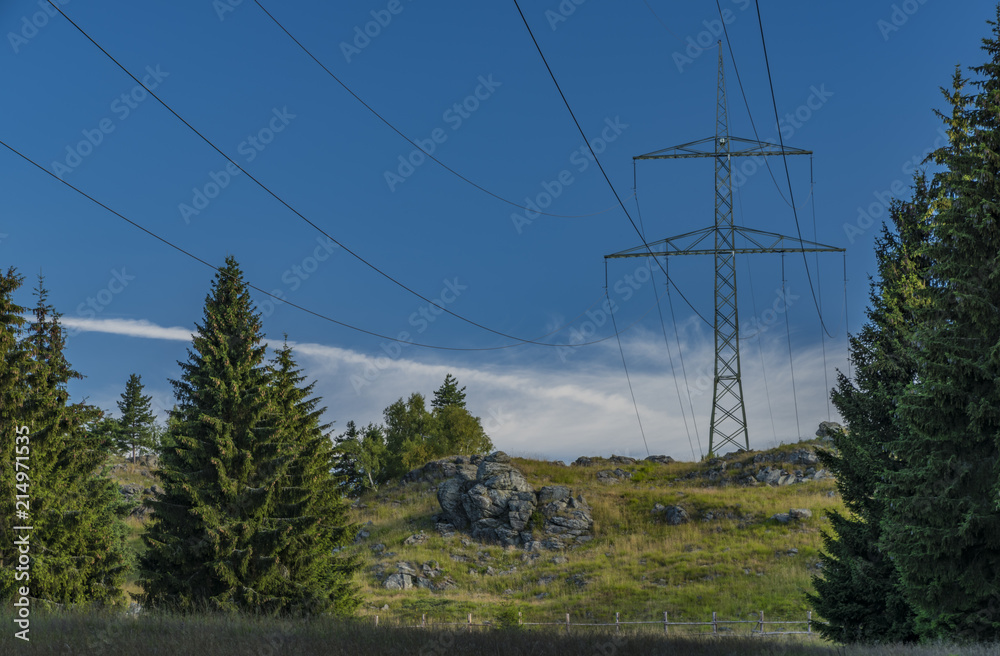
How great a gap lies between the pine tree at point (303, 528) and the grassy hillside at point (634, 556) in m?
1.84

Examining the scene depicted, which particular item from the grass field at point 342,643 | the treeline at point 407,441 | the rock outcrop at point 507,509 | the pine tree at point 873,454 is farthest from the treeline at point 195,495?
the treeline at point 407,441

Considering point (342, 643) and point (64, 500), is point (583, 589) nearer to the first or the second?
point (64, 500)

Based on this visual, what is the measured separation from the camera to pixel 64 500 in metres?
24.3

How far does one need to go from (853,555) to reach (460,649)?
12.9m

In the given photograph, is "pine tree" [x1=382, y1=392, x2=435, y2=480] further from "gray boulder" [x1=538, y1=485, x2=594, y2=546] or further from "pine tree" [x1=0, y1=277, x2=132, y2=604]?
"pine tree" [x1=0, y1=277, x2=132, y2=604]

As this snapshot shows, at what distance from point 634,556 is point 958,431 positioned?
31.7 metres

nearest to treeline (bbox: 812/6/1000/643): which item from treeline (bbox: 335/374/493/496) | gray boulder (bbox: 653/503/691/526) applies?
gray boulder (bbox: 653/503/691/526)

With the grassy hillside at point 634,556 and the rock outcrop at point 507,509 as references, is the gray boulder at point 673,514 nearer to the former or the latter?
the grassy hillside at point 634,556

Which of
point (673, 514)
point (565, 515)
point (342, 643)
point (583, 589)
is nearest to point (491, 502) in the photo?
point (565, 515)

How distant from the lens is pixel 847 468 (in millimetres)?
19609

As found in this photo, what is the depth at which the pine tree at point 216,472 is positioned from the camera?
76.2ft

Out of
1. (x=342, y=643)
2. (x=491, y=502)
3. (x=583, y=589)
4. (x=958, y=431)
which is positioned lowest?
(x=583, y=589)

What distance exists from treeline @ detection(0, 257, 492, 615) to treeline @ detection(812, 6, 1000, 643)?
17.8m

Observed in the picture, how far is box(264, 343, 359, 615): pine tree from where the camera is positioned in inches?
945
